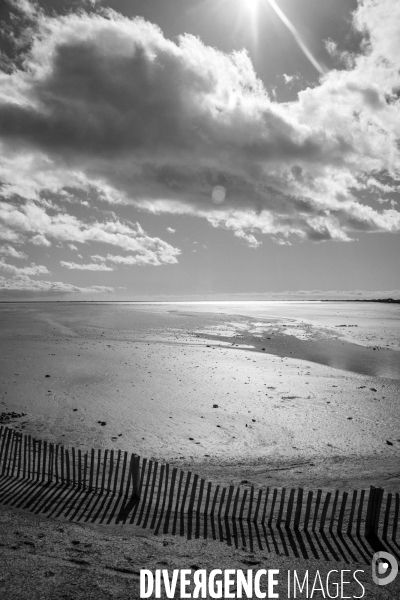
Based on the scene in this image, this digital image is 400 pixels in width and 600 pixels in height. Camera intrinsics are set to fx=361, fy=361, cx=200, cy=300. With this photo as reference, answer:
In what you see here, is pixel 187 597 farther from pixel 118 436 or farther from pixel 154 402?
pixel 154 402

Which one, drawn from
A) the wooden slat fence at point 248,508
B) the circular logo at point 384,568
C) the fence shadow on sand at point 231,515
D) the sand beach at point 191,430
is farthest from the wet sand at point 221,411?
the circular logo at point 384,568

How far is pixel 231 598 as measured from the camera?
634cm

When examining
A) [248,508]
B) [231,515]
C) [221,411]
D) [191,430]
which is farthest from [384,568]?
[221,411]

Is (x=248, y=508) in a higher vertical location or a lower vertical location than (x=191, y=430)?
higher

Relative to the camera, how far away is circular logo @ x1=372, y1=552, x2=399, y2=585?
6.78m

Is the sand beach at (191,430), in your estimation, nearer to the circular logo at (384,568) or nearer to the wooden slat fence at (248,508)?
the circular logo at (384,568)

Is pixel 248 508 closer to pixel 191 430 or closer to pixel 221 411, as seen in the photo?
pixel 191 430

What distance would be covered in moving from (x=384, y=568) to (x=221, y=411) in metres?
10.0

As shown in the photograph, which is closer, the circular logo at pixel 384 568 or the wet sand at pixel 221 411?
the circular logo at pixel 384 568

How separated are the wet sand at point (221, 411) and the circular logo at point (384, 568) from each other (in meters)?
3.41

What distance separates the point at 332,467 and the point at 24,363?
72.2ft

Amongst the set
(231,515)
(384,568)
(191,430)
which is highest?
(384,568)

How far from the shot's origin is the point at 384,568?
7.01 m

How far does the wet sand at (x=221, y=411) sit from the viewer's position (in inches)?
482
